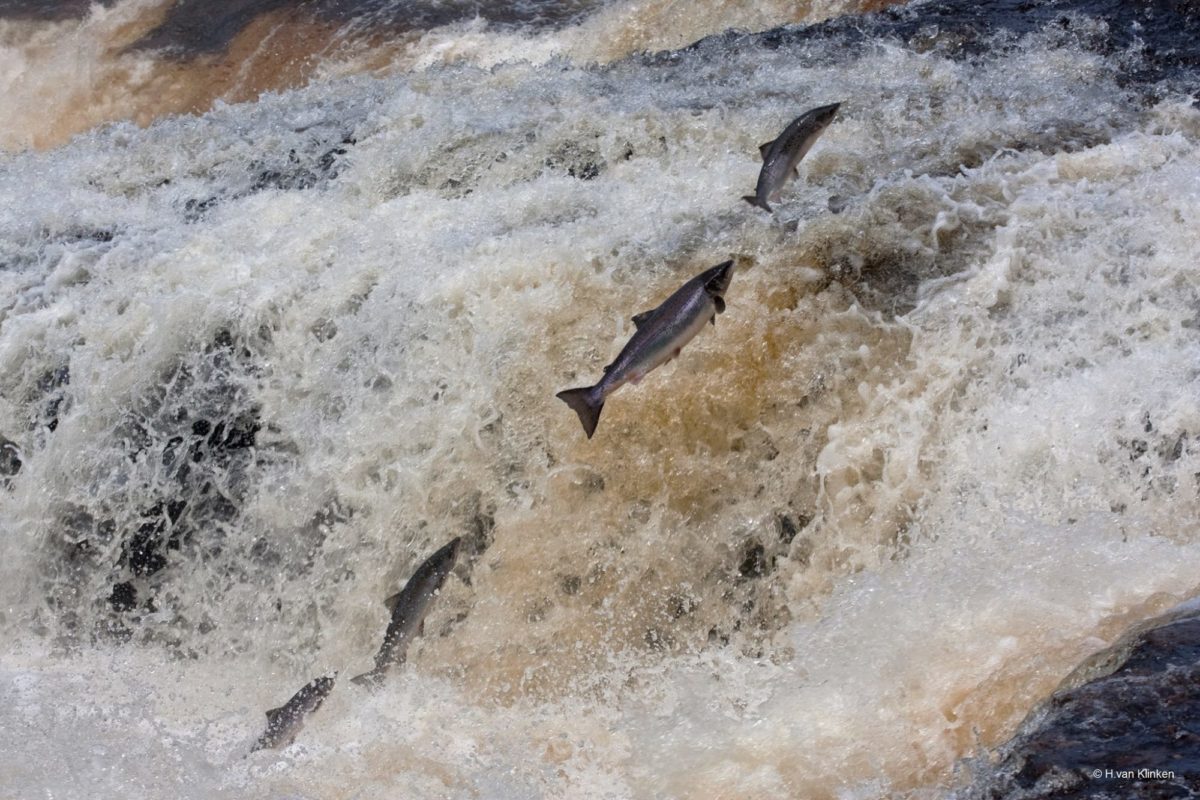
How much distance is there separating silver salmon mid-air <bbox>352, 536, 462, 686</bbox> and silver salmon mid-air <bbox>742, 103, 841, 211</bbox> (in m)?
1.45

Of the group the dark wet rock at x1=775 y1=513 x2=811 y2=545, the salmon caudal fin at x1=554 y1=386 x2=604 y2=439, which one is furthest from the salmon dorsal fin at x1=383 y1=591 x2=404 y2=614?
Result: the dark wet rock at x1=775 y1=513 x2=811 y2=545

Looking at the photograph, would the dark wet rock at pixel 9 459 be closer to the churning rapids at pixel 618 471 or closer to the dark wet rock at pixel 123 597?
the churning rapids at pixel 618 471

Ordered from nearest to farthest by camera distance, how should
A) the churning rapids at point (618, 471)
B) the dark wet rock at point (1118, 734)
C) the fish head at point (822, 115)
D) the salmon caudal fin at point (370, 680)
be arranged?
the dark wet rock at point (1118, 734) < the churning rapids at point (618, 471) < the salmon caudal fin at point (370, 680) < the fish head at point (822, 115)

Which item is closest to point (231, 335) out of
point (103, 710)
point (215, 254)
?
point (215, 254)

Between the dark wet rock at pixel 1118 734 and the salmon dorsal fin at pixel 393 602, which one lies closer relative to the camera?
the dark wet rock at pixel 1118 734

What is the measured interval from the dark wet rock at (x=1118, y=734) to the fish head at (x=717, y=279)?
1.24m

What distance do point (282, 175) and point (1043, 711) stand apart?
13.2 ft

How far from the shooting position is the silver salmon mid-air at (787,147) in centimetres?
393

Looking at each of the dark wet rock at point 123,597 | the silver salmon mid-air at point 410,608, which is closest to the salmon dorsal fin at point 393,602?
the silver salmon mid-air at point 410,608

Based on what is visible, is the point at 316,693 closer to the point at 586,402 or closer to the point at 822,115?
the point at 586,402

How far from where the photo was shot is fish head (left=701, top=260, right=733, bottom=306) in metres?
3.19

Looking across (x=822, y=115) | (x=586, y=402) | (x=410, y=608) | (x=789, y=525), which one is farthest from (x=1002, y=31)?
(x=410, y=608)

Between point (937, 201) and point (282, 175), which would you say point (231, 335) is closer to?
point (282, 175)

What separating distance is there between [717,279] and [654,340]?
251 mm
